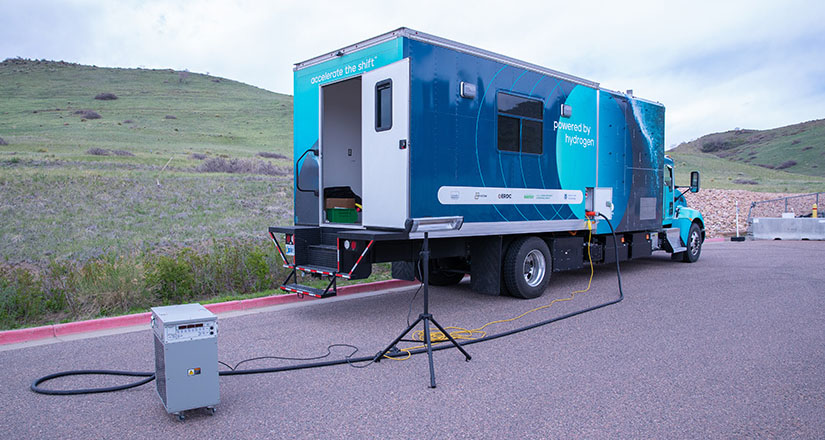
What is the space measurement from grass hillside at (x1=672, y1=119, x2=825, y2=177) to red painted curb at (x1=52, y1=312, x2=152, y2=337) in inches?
3909

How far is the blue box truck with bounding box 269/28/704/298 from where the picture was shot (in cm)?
649

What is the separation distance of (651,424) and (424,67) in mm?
4409

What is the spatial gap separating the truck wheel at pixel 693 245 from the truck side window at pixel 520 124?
607 cm

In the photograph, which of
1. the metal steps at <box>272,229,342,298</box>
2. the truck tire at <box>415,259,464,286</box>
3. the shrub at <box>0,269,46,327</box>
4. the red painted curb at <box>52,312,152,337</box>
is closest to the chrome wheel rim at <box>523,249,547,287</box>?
the truck tire at <box>415,259,464,286</box>

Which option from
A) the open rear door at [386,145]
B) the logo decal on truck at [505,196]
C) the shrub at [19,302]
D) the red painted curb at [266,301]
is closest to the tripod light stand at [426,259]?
the open rear door at [386,145]

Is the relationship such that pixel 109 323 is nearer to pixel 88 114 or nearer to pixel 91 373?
pixel 91 373

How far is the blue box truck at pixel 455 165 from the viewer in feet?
21.3

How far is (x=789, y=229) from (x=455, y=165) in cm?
1632

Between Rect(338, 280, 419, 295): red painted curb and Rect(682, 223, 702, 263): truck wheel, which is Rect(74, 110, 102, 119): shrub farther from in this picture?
Rect(682, 223, 702, 263): truck wheel

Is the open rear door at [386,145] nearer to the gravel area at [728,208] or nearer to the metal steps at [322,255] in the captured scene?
the metal steps at [322,255]

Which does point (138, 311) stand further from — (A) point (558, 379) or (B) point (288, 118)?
(B) point (288, 118)

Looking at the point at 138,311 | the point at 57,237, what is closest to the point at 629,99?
the point at 138,311

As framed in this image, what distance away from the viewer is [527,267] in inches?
330

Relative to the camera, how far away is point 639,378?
470 centimetres
